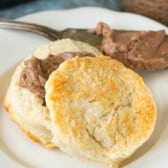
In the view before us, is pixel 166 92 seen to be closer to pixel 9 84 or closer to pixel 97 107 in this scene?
pixel 97 107

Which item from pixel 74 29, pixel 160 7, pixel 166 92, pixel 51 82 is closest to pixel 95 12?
pixel 74 29

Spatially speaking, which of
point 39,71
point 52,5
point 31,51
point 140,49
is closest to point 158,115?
point 140,49

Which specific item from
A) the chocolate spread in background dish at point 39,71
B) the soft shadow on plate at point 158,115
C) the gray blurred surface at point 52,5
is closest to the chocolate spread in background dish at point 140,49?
the soft shadow on plate at point 158,115

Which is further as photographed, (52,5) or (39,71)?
(52,5)

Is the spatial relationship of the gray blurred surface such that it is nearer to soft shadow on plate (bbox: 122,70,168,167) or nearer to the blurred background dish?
the blurred background dish

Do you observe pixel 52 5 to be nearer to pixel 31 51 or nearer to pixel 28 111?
pixel 31 51

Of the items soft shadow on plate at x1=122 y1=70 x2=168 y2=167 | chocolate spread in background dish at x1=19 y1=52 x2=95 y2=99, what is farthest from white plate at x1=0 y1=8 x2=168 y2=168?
chocolate spread in background dish at x1=19 y1=52 x2=95 y2=99
